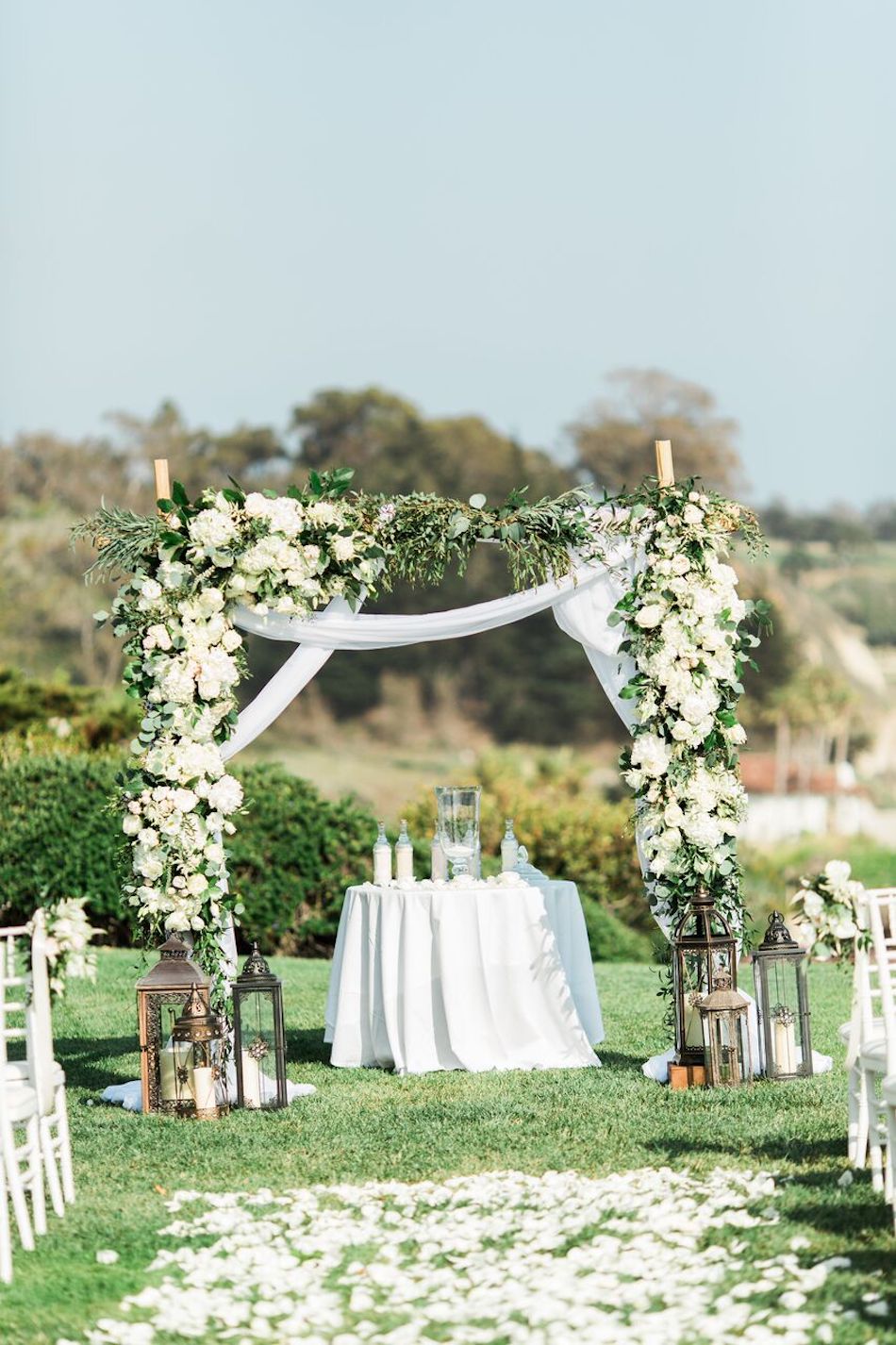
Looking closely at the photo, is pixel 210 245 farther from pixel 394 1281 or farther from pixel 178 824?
pixel 394 1281

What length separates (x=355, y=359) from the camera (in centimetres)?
2817

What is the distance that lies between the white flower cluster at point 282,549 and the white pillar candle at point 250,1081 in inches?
73.6

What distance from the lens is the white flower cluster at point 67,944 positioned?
5090 mm

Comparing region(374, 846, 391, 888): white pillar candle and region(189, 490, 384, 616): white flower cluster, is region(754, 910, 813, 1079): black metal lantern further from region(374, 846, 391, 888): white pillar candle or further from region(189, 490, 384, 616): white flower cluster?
region(189, 490, 384, 616): white flower cluster

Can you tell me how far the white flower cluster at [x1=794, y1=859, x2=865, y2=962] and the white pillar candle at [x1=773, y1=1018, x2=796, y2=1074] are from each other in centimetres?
231

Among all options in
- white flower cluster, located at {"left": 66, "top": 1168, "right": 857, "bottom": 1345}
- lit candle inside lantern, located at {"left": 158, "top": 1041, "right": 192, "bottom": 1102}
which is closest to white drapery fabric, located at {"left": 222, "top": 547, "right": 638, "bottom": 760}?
lit candle inside lantern, located at {"left": 158, "top": 1041, "right": 192, "bottom": 1102}

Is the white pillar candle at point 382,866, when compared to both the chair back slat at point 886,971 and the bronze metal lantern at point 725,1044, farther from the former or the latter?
the chair back slat at point 886,971

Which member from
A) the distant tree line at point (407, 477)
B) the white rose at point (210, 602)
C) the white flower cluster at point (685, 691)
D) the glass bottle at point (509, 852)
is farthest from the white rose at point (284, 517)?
the distant tree line at point (407, 477)

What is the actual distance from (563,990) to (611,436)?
854 inches

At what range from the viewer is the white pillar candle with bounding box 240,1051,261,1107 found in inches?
273

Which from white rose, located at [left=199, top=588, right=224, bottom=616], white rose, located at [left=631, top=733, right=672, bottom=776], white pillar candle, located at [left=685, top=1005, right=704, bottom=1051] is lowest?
white pillar candle, located at [left=685, top=1005, right=704, bottom=1051]

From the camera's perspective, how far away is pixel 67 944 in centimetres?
510

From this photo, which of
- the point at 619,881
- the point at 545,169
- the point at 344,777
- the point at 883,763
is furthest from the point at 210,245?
the point at 619,881

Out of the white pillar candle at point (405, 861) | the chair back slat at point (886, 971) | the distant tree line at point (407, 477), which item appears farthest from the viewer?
the distant tree line at point (407, 477)
